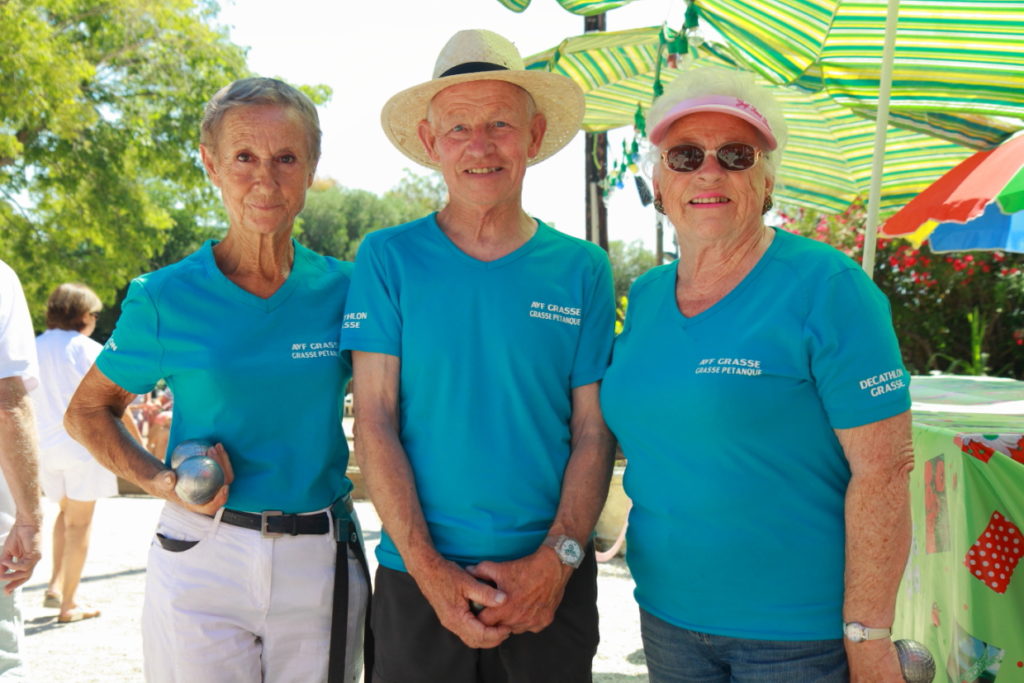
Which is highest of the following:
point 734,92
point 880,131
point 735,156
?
point 880,131

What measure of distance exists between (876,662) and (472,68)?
1.74 m

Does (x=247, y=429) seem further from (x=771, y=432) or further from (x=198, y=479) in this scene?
(x=771, y=432)

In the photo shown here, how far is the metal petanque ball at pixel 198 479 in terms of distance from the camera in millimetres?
2267

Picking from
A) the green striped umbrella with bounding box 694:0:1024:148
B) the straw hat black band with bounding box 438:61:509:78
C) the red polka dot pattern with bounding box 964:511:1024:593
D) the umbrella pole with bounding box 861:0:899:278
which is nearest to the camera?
the straw hat black band with bounding box 438:61:509:78

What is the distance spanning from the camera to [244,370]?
2.42 metres

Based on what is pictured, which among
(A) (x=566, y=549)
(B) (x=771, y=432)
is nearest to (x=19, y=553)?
(A) (x=566, y=549)

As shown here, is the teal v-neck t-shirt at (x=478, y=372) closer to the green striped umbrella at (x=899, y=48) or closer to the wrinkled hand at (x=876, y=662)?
the wrinkled hand at (x=876, y=662)

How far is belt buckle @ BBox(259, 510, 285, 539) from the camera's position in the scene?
2424 millimetres

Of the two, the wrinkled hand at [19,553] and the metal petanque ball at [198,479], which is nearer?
the metal petanque ball at [198,479]

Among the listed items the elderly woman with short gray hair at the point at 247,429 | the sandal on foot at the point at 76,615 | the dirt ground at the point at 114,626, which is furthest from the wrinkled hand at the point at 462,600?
the sandal on foot at the point at 76,615

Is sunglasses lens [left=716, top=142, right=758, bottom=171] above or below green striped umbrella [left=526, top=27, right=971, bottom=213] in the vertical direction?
below

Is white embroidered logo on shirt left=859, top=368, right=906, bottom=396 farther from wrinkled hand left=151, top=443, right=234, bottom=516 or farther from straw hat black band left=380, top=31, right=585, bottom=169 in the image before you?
wrinkled hand left=151, top=443, right=234, bottom=516

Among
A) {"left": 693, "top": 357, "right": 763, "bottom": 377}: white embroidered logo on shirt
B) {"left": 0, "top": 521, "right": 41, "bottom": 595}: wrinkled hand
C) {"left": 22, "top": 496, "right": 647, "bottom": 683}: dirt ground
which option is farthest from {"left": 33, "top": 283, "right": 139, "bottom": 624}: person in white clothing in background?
{"left": 693, "top": 357, "right": 763, "bottom": 377}: white embroidered logo on shirt

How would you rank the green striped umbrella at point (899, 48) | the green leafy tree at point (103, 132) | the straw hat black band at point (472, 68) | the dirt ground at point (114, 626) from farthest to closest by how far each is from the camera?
the green leafy tree at point (103, 132) → the dirt ground at point (114, 626) → the green striped umbrella at point (899, 48) → the straw hat black band at point (472, 68)
